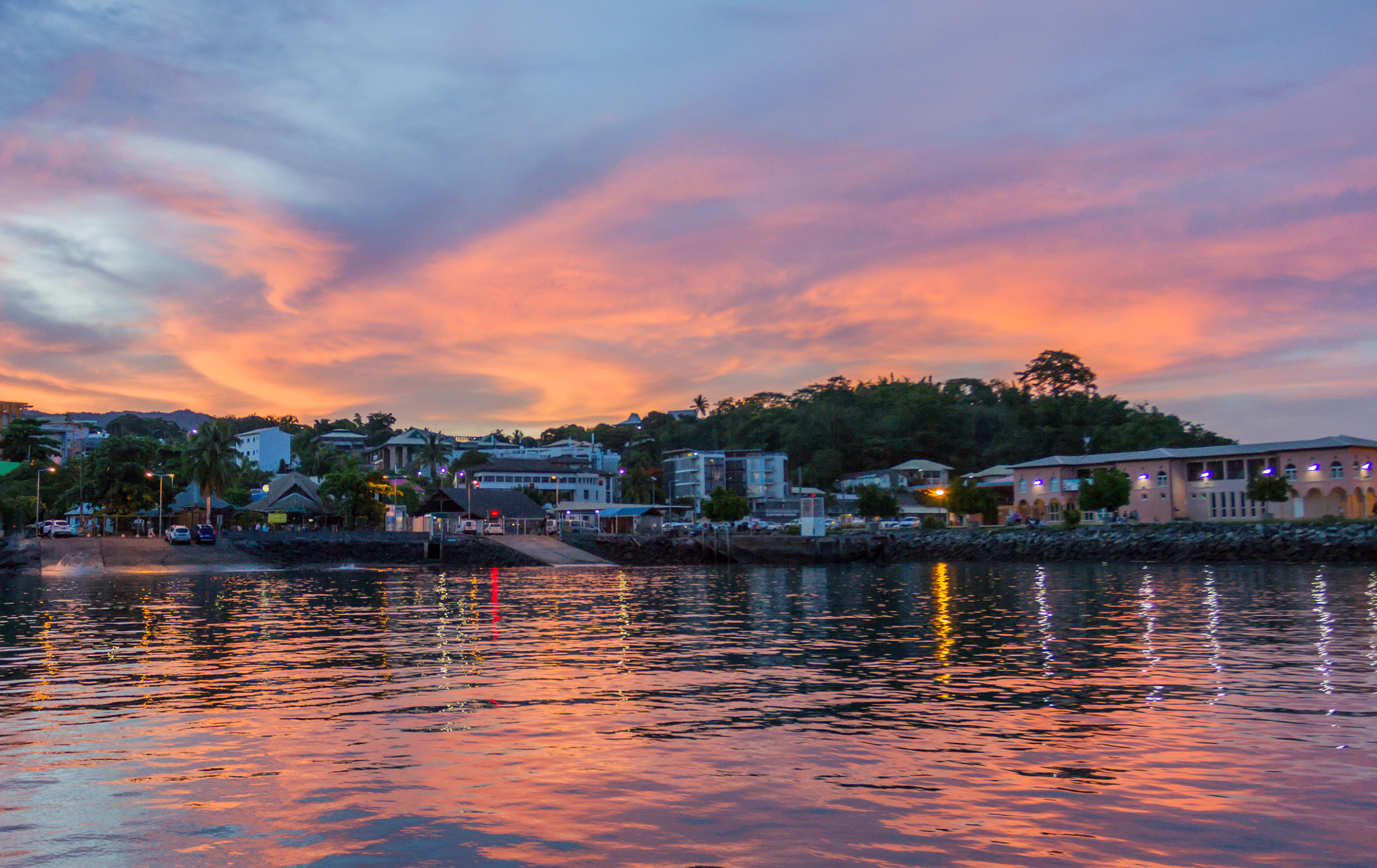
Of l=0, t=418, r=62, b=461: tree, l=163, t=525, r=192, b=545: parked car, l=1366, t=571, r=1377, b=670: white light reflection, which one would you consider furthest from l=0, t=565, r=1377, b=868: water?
l=0, t=418, r=62, b=461: tree

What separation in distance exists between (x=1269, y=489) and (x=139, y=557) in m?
91.5

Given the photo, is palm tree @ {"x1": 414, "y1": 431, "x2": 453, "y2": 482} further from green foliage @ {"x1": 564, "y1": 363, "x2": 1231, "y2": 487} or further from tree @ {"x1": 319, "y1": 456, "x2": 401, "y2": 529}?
green foliage @ {"x1": 564, "y1": 363, "x2": 1231, "y2": 487}

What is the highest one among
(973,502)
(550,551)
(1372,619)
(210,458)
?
(210,458)

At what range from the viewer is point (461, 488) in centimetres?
9862

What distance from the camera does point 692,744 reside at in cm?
1360

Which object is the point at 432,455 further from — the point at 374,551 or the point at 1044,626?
the point at 1044,626

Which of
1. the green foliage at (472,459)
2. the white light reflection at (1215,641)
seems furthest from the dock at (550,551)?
the green foliage at (472,459)

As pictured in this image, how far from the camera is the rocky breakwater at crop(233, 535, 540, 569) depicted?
3265 inches

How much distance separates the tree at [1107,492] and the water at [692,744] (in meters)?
67.5

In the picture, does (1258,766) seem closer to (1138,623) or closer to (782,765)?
(782,765)

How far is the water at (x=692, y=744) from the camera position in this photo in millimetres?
9328

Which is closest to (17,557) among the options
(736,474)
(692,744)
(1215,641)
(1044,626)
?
(1044,626)

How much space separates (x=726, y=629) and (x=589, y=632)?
13.2 feet

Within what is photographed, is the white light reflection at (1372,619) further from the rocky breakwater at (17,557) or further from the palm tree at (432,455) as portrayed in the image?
the palm tree at (432,455)
